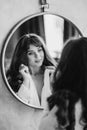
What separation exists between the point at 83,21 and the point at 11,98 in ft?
3.04

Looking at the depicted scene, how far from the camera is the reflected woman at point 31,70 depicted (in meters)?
2.13

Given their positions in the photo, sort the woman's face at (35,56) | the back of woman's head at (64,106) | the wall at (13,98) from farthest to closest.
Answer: the woman's face at (35,56), the wall at (13,98), the back of woman's head at (64,106)

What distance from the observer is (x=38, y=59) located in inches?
88.5

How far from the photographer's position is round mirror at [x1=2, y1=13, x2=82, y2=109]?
2.10 m

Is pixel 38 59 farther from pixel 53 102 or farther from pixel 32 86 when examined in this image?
pixel 53 102

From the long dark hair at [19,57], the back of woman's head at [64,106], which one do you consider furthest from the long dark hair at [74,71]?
the long dark hair at [19,57]

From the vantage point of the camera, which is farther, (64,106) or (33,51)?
(33,51)

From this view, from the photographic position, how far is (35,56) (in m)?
2.24

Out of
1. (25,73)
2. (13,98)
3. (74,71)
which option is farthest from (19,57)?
(74,71)

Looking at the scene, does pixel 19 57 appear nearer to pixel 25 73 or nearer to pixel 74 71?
pixel 25 73

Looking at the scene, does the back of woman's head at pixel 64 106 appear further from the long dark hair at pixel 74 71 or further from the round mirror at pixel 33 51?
the round mirror at pixel 33 51

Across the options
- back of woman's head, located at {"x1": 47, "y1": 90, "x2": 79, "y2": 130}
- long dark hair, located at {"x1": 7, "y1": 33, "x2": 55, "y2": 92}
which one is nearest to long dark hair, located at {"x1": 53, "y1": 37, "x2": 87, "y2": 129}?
back of woman's head, located at {"x1": 47, "y1": 90, "x2": 79, "y2": 130}

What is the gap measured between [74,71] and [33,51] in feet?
2.88

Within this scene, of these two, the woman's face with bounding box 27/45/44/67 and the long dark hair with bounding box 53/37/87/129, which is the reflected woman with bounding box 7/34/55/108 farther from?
the long dark hair with bounding box 53/37/87/129
